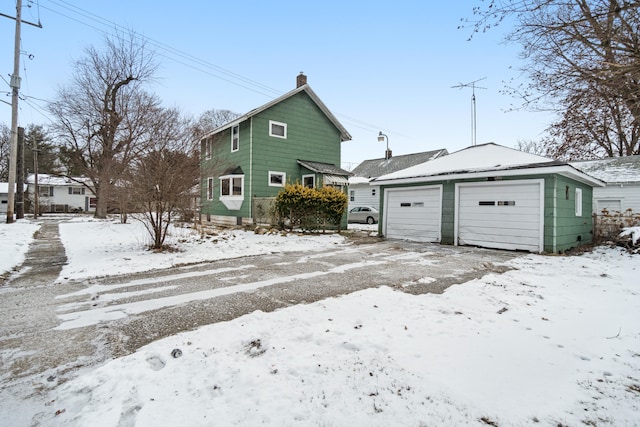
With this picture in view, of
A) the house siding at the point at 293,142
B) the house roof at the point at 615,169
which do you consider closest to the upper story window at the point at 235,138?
the house siding at the point at 293,142

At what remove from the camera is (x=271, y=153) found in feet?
53.3

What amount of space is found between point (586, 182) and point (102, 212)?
96.0 feet

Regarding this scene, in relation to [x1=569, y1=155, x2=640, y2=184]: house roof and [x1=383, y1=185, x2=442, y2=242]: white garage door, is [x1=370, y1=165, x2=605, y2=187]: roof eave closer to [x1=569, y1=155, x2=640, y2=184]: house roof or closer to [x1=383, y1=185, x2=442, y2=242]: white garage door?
[x1=383, y1=185, x2=442, y2=242]: white garage door

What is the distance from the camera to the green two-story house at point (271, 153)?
51.6ft

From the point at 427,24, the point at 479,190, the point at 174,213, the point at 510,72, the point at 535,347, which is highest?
the point at 427,24

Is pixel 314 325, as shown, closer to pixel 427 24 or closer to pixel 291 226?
pixel 427 24

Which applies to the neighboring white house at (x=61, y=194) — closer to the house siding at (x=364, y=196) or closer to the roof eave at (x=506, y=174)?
the house siding at (x=364, y=196)

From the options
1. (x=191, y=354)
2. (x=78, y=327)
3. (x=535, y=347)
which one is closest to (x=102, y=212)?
(x=78, y=327)

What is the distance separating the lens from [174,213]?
846cm

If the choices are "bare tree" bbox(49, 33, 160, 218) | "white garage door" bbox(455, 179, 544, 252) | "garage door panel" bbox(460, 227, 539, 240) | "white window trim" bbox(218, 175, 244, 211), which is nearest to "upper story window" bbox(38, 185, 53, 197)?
"bare tree" bbox(49, 33, 160, 218)

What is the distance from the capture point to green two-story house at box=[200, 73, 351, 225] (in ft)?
51.6

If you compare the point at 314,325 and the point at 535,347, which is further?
the point at 314,325

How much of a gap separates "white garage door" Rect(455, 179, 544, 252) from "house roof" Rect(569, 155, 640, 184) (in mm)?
8503

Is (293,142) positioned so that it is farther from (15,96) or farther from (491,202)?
(15,96)
